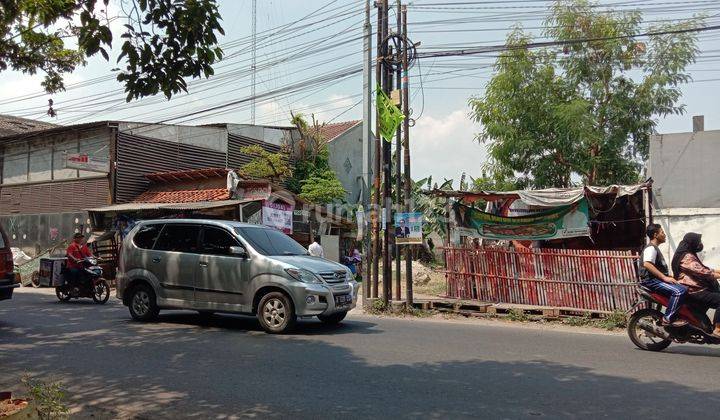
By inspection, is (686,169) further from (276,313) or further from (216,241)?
(216,241)

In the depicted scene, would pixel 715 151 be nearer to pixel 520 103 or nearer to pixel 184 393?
pixel 520 103

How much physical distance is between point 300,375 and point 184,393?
1282 millimetres

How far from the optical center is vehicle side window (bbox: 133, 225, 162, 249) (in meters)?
10.5

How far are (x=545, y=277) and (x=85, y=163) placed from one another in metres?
16.4

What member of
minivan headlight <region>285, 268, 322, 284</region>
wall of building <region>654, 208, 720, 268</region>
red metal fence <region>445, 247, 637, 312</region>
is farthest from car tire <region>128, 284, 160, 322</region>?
wall of building <region>654, 208, 720, 268</region>

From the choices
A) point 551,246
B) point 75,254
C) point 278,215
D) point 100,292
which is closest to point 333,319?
point 100,292

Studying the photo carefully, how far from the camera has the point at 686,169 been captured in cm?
1484

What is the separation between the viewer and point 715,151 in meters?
14.6

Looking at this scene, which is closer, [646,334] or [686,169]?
[646,334]

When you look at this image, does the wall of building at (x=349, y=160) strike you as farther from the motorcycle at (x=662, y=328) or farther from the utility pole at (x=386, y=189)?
the motorcycle at (x=662, y=328)

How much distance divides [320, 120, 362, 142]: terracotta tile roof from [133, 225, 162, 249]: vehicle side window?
66.7ft

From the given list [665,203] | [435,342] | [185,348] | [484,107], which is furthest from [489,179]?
[185,348]

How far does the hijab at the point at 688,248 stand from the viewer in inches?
302

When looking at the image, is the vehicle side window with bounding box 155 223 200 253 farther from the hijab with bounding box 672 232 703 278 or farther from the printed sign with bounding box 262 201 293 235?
the printed sign with bounding box 262 201 293 235
